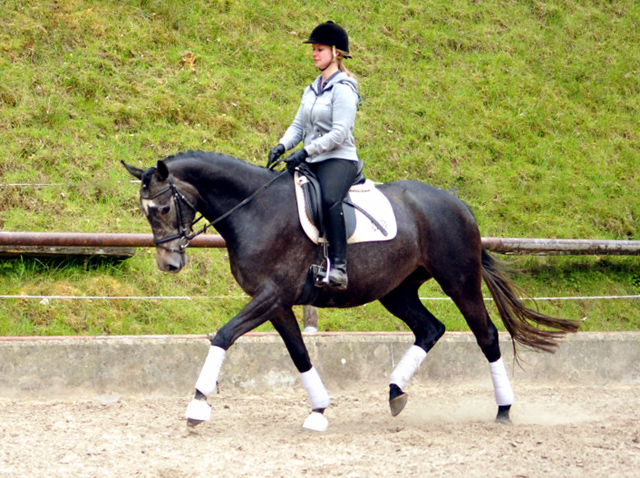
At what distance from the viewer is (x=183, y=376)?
20.1ft

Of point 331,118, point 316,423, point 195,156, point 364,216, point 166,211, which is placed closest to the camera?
point 166,211

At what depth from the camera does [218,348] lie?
183 inches

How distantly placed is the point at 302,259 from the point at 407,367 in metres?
1.29

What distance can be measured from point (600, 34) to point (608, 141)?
361cm

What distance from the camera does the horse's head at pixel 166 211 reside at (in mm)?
4641

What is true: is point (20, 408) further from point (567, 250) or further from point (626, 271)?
point (626, 271)

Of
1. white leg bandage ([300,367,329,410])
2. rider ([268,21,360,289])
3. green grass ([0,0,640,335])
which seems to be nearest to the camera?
rider ([268,21,360,289])

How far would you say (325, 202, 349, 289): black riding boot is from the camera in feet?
16.4

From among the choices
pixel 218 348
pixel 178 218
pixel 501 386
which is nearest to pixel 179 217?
pixel 178 218

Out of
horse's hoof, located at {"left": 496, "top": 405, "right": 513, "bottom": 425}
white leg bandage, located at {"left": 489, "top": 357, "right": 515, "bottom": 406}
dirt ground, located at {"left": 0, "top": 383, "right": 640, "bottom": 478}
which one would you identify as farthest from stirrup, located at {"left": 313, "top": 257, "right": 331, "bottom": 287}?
horse's hoof, located at {"left": 496, "top": 405, "right": 513, "bottom": 425}

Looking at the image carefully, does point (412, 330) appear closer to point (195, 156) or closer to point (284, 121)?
point (195, 156)

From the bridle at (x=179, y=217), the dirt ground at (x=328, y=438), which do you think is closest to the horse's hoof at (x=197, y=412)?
the dirt ground at (x=328, y=438)

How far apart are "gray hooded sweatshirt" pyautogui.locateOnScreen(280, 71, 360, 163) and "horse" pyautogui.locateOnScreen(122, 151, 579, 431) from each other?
36cm

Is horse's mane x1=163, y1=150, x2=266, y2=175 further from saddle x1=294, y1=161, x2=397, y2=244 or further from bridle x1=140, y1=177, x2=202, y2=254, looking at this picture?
saddle x1=294, y1=161, x2=397, y2=244
